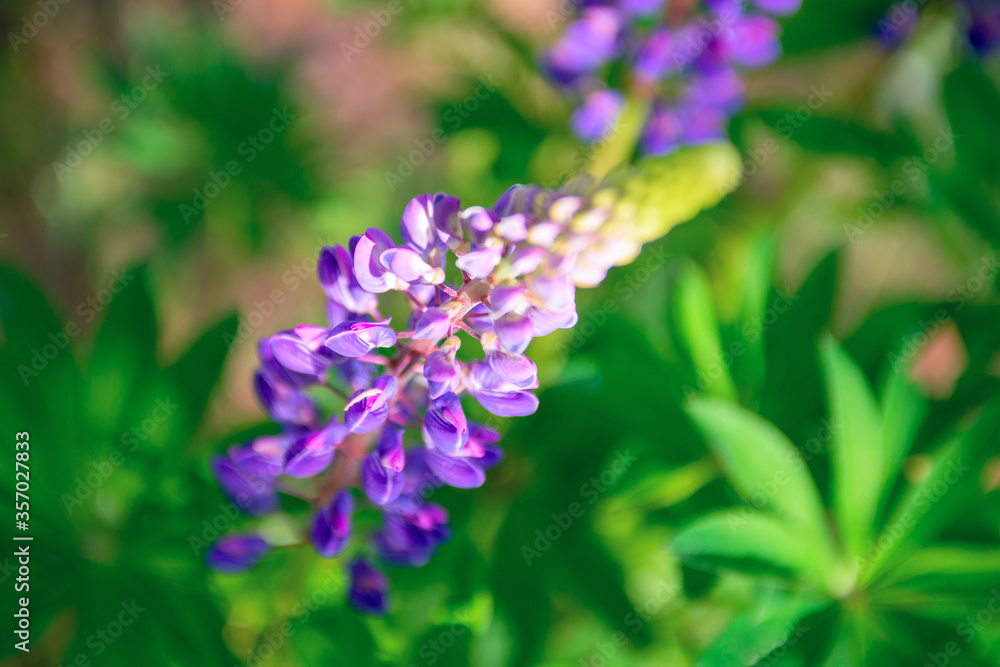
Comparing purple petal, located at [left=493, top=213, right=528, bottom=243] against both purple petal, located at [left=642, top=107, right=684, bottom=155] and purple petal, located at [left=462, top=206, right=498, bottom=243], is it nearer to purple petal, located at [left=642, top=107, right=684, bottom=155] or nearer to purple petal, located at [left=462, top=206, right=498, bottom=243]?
purple petal, located at [left=462, top=206, right=498, bottom=243]

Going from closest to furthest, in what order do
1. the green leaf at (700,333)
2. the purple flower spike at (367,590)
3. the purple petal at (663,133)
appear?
the purple flower spike at (367,590) < the green leaf at (700,333) < the purple petal at (663,133)

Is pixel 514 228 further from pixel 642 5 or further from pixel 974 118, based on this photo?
pixel 974 118

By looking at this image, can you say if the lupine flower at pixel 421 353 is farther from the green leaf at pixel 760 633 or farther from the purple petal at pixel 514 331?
the green leaf at pixel 760 633

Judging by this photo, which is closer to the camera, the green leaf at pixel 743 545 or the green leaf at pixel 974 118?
the green leaf at pixel 743 545

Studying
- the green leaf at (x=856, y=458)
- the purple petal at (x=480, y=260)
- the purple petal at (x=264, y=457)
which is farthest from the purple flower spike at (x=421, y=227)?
the green leaf at (x=856, y=458)

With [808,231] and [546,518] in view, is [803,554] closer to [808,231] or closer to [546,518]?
[546,518]

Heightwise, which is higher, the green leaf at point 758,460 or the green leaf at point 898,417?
the green leaf at point 758,460
